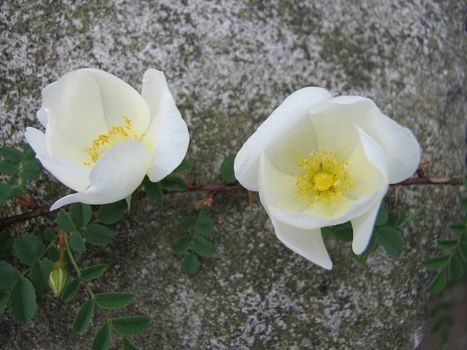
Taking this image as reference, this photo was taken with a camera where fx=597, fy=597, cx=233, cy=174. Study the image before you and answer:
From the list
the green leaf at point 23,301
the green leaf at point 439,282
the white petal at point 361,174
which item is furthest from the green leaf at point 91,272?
the green leaf at point 439,282

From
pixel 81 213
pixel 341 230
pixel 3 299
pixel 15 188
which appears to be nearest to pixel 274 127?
pixel 341 230

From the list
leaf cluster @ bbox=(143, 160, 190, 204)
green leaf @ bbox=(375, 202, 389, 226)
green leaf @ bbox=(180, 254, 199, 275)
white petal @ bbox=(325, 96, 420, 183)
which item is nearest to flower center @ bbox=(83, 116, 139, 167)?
leaf cluster @ bbox=(143, 160, 190, 204)

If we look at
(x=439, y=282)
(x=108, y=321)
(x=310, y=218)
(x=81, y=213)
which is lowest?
(x=439, y=282)

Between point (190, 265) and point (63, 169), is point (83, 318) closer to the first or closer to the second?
point (190, 265)

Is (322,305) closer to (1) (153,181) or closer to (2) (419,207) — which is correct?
(2) (419,207)

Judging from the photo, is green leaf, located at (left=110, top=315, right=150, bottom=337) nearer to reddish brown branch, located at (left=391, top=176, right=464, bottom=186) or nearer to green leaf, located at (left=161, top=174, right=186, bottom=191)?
green leaf, located at (left=161, top=174, right=186, bottom=191)

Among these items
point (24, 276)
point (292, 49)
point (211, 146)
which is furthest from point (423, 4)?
point (24, 276)
